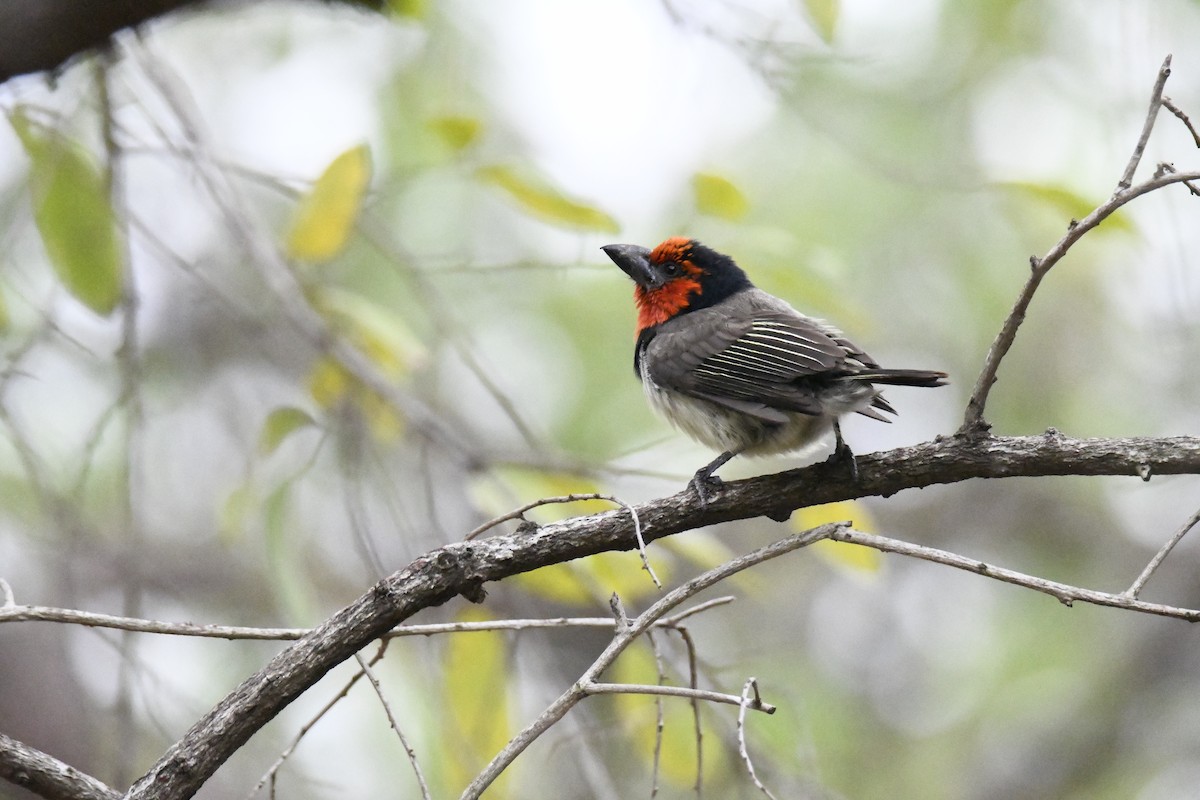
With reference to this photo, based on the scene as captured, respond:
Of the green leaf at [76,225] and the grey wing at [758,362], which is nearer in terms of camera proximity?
the green leaf at [76,225]

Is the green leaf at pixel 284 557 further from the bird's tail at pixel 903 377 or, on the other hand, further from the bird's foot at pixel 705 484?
the bird's tail at pixel 903 377

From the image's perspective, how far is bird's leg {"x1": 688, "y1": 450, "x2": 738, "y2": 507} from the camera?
2.36 m

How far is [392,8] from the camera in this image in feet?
10.9

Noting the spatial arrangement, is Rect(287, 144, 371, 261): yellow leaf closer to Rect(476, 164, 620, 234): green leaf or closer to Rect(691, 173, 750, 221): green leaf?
Rect(476, 164, 620, 234): green leaf

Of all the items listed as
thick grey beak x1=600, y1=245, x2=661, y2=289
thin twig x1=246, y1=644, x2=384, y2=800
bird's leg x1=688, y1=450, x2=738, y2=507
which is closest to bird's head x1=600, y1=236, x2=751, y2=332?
thick grey beak x1=600, y1=245, x2=661, y2=289

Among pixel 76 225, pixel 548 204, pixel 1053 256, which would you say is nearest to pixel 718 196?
pixel 548 204

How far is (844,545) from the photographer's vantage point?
304 cm

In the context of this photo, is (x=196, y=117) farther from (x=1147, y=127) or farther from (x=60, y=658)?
(x=1147, y=127)

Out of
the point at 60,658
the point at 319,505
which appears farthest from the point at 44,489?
the point at 319,505

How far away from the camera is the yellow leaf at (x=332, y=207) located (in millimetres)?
3035

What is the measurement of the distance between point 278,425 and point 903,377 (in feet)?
5.23

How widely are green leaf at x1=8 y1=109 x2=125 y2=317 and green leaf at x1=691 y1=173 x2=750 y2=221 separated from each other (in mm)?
1567

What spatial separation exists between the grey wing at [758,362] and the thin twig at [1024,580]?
106 cm

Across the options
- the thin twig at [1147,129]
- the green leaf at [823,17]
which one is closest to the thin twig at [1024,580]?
the thin twig at [1147,129]
